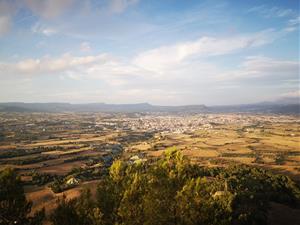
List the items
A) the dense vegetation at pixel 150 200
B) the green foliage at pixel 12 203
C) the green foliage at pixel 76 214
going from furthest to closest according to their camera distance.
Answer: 1. the green foliage at pixel 76 214
2. the green foliage at pixel 12 203
3. the dense vegetation at pixel 150 200

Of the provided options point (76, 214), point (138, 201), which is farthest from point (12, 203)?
point (138, 201)

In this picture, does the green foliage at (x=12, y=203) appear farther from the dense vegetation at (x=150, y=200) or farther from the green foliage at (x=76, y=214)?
the dense vegetation at (x=150, y=200)

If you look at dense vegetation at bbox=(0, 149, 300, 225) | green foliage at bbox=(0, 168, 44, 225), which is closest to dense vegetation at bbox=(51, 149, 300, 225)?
dense vegetation at bbox=(0, 149, 300, 225)

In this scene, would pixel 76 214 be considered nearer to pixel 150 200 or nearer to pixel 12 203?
pixel 12 203

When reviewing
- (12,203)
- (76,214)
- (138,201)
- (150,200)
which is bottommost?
(76,214)

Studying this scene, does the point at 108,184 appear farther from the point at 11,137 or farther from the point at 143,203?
the point at 11,137

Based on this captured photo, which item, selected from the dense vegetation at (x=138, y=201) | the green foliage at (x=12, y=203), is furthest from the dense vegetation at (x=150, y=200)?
the green foliage at (x=12, y=203)

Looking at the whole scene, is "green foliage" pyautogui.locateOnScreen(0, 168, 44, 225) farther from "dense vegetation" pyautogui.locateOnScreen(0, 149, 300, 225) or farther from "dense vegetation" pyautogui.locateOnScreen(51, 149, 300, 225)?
"dense vegetation" pyautogui.locateOnScreen(51, 149, 300, 225)

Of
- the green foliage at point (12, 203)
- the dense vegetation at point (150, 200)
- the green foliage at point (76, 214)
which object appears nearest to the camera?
the dense vegetation at point (150, 200)

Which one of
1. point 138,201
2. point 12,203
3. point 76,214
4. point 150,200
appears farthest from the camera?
point 76,214
